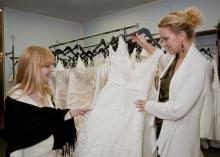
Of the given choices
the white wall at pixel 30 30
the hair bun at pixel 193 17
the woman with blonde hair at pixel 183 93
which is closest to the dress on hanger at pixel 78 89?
the woman with blonde hair at pixel 183 93

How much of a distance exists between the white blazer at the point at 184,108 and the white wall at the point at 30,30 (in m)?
3.24

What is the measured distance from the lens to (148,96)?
158 centimetres

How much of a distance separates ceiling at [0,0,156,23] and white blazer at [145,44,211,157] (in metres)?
2.79

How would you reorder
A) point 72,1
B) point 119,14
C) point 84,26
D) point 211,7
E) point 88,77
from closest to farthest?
1. point 88,77
2. point 211,7
3. point 72,1
4. point 119,14
5. point 84,26

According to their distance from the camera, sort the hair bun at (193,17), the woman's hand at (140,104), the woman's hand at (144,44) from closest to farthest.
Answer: the hair bun at (193,17) → the woman's hand at (140,104) → the woman's hand at (144,44)

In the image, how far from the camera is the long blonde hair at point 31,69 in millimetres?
1371

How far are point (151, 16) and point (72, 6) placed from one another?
1.33 metres

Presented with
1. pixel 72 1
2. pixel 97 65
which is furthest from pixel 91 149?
pixel 72 1

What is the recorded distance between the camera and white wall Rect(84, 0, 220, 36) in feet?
11.1

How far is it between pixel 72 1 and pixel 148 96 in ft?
8.56

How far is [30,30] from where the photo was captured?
165 inches

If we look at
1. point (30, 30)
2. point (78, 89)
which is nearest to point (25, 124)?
point (78, 89)

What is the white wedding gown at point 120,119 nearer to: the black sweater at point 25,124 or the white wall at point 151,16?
the black sweater at point 25,124

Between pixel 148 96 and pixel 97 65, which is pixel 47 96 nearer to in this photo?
pixel 148 96
